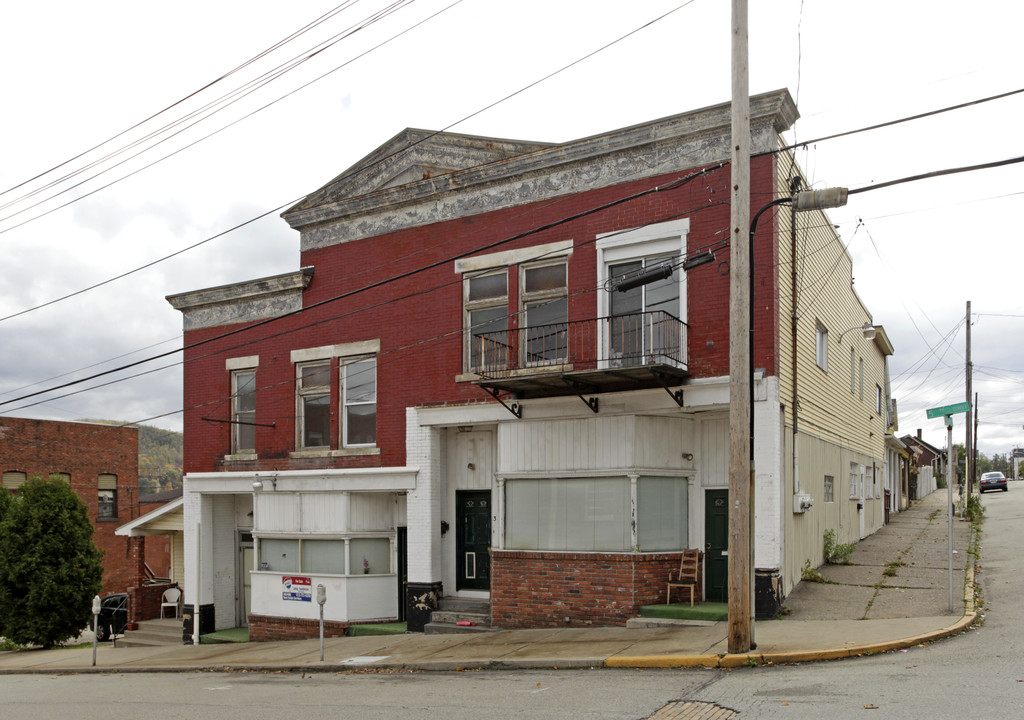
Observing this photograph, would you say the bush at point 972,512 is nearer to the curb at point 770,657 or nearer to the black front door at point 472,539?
the black front door at point 472,539

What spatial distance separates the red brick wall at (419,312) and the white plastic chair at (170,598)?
13.4ft

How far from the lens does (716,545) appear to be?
15.3 m

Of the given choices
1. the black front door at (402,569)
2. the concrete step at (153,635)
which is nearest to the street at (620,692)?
the black front door at (402,569)

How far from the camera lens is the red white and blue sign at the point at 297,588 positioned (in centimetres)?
Answer: 1862

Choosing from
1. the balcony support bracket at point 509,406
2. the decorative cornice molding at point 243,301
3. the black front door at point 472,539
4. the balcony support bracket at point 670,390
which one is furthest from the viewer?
the decorative cornice molding at point 243,301

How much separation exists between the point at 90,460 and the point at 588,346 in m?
27.3

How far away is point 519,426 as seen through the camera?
16.2 metres

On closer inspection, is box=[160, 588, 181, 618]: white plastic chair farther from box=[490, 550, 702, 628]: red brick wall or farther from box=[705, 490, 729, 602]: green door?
box=[705, 490, 729, 602]: green door

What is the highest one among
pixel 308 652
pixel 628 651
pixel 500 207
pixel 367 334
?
pixel 500 207

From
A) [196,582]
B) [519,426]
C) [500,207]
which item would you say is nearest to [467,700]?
[519,426]

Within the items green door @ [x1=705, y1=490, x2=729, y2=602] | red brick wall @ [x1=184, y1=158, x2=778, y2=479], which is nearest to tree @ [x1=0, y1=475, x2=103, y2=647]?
red brick wall @ [x1=184, y1=158, x2=778, y2=479]

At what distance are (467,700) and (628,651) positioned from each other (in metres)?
3.02

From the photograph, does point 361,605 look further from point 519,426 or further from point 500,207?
point 500,207

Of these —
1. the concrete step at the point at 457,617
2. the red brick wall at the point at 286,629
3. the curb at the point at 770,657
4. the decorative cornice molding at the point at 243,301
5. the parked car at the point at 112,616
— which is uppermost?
the decorative cornice molding at the point at 243,301
